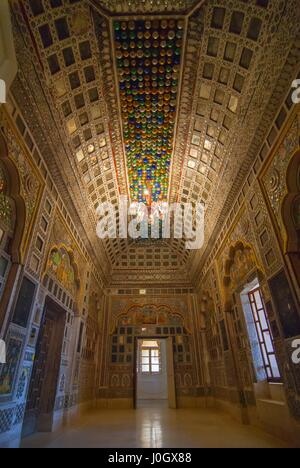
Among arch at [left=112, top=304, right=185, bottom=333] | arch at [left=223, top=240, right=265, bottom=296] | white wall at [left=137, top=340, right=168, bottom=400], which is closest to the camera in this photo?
arch at [left=223, top=240, right=265, bottom=296]

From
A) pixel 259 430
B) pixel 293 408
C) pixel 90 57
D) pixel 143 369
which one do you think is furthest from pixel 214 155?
pixel 143 369

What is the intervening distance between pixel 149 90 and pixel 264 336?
826 cm

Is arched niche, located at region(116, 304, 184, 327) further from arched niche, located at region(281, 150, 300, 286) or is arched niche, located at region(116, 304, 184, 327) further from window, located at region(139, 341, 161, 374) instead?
arched niche, located at region(281, 150, 300, 286)

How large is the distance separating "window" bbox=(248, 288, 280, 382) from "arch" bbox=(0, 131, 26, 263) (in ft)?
20.8

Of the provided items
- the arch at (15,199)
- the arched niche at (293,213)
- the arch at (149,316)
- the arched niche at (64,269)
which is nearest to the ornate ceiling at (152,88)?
the arch at (15,199)

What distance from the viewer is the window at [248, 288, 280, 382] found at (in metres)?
7.48

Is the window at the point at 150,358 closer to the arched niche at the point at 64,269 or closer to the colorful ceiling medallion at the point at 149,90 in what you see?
the arched niche at the point at 64,269

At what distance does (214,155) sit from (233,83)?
7.46ft

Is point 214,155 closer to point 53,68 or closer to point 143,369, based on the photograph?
point 53,68

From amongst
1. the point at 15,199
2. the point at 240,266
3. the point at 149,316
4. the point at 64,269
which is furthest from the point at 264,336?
the point at 15,199

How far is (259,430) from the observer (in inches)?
269

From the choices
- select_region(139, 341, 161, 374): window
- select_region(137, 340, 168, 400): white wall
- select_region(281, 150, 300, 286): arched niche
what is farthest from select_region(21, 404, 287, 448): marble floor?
select_region(139, 341, 161, 374): window

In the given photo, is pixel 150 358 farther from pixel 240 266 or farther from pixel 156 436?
pixel 156 436

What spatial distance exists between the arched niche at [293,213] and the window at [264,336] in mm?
2102
